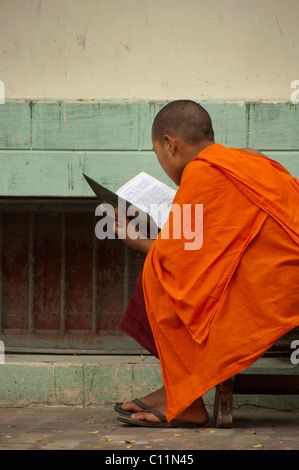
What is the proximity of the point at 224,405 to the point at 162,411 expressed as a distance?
260 mm

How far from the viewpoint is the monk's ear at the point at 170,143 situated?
283cm

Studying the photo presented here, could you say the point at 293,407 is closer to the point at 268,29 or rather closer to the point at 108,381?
the point at 108,381

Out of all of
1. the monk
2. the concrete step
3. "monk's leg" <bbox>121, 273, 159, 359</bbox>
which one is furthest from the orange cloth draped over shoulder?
the concrete step

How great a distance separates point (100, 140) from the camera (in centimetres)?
350

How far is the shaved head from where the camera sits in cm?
283

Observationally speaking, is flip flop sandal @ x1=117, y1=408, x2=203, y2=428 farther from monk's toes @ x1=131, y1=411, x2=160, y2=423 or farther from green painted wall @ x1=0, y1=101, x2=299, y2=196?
green painted wall @ x1=0, y1=101, x2=299, y2=196

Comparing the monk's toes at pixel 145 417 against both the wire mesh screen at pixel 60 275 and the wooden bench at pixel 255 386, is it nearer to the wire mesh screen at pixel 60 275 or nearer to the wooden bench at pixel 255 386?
the wooden bench at pixel 255 386

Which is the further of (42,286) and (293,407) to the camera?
(42,286)

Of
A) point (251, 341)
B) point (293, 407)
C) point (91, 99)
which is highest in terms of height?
point (91, 99)

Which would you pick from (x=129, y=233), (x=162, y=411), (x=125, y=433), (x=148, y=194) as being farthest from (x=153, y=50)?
(x=125, y=433)

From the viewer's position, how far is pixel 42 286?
3695 millimetres

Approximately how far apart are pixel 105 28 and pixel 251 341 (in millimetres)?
2015
